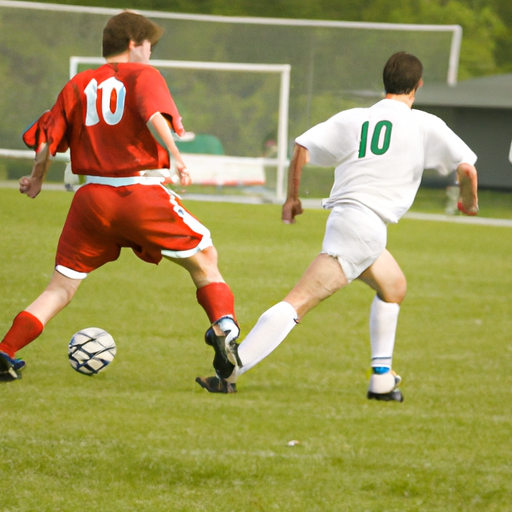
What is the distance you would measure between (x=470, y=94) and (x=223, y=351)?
67.0ft

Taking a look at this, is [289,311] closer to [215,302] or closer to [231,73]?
[215,302]

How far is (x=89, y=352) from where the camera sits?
5848 millimetres

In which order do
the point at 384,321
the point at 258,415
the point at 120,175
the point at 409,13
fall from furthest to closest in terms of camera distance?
the point at 409,13 → the point at 384,321 → the point at 258,415 → the point at 120,175

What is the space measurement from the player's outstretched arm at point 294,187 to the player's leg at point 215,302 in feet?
1.39

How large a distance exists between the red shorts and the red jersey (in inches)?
4.4

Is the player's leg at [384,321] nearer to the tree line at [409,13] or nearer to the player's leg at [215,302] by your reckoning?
the player's leg at [215,302]

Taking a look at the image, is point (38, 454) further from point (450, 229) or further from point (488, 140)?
point (488, 140)

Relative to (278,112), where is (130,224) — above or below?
above

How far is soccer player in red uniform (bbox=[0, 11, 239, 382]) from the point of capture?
196 inches

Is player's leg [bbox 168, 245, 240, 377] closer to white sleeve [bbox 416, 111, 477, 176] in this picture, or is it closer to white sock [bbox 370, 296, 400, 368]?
white sock [bbox 370, 296, 400, 368]

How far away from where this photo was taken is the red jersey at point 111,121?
4.94 metres

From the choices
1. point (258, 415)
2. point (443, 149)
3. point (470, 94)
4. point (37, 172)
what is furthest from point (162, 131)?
point (470, 94)

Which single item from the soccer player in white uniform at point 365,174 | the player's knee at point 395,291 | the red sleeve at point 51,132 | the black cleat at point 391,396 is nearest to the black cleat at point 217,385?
the soccer player in white uniform at point 365,174

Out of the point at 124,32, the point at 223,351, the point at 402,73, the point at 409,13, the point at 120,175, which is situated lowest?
the point at 409,13
